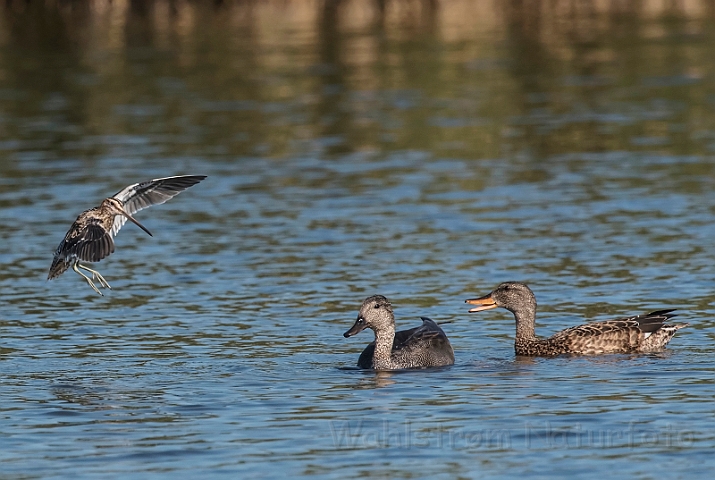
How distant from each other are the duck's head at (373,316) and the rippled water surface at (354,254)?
1.49ft

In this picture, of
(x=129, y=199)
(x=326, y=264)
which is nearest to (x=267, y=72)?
(x=326, y=264)

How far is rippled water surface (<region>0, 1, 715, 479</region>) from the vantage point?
35.8 ft

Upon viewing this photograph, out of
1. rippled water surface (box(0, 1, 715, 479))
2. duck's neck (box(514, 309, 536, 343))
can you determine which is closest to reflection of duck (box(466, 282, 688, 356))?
duck's neck (box(514, 309, 536, 343))

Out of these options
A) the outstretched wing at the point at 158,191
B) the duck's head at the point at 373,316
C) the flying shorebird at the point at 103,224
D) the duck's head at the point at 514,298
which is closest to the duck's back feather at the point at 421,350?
the duck's head at the point at 373,316

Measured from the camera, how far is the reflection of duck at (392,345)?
13570 mm

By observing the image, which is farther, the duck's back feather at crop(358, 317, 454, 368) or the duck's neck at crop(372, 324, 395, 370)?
the duck's neck at crop(372, 324, 395, 370)

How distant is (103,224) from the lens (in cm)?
1432

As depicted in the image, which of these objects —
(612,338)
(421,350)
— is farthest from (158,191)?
(612,338)

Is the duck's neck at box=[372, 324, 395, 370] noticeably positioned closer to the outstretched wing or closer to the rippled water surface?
the rippled water surface

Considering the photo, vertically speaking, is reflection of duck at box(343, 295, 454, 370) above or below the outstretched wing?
below

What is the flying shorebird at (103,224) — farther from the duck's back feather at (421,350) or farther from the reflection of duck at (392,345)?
the duck's back feather at (421,350)

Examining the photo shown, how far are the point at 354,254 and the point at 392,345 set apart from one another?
5.01m

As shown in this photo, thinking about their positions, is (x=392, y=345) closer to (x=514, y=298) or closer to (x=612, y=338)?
(x=514, y=298)

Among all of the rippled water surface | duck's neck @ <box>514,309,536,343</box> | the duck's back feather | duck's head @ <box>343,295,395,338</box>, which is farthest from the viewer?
duck's neck @ <box>514,309,536,343</box>
